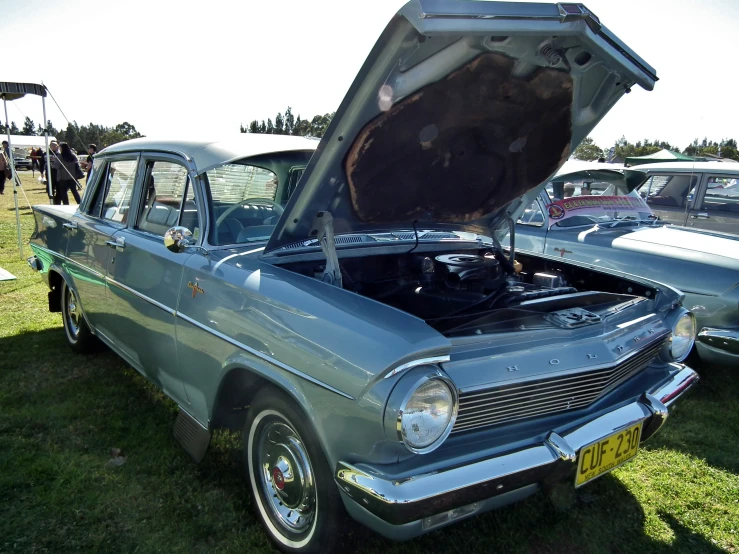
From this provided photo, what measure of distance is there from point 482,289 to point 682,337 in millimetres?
1016

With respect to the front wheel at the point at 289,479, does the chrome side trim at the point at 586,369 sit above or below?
above

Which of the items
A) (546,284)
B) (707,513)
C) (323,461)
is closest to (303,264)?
(323,461)

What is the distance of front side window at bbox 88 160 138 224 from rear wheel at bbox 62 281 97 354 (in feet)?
2.40

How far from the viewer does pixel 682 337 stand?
2781 mm

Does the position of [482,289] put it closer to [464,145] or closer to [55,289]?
[464,145]

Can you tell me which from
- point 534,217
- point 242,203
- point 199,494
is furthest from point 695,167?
Result: point 199,494

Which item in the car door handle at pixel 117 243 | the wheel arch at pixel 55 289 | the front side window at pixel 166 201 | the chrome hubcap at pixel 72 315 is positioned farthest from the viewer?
the wheel arch at pixel 55 289

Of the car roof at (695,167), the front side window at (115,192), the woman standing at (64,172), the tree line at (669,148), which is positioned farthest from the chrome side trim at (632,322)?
the tree line at (669,148)

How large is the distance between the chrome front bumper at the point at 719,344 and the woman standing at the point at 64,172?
1204 cm

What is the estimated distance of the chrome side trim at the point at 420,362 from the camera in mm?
1722

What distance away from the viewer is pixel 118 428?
3.23m

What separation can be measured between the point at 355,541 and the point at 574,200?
4138 mm

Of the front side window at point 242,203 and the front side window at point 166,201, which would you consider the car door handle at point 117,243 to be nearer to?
the front side window at point 166,201

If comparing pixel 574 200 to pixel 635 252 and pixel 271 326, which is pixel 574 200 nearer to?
pixel 635 252
